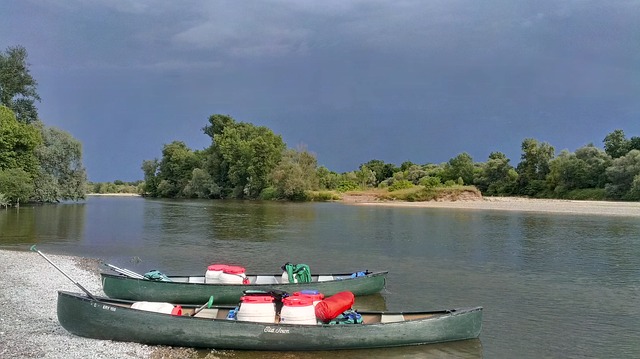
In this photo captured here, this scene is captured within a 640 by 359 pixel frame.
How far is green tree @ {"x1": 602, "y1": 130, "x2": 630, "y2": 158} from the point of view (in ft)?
276

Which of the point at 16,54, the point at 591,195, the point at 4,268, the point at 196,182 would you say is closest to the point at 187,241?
the point at 4,268

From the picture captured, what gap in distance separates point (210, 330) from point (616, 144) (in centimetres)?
9255

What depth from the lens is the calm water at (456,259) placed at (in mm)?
→ 13000

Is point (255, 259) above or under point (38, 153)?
under

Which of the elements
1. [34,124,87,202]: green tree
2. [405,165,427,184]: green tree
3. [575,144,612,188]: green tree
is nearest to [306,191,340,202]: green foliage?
[405,165,427,184]: green tree

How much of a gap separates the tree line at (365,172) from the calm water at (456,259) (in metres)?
38.4

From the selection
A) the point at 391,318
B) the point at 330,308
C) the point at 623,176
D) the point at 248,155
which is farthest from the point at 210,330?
the point at 248,155

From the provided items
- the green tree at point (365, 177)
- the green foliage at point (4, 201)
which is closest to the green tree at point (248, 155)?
the green tree at point (365, 177)

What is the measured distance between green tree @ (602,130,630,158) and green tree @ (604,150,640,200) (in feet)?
30.4

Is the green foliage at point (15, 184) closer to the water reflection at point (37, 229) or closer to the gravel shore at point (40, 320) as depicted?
the water reflection at point (37, 229)

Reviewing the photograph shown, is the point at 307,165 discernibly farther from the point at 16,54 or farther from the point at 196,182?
the point at 16,54

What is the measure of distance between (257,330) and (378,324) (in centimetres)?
273

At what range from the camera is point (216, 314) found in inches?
476

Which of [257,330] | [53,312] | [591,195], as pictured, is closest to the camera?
[257,330]
